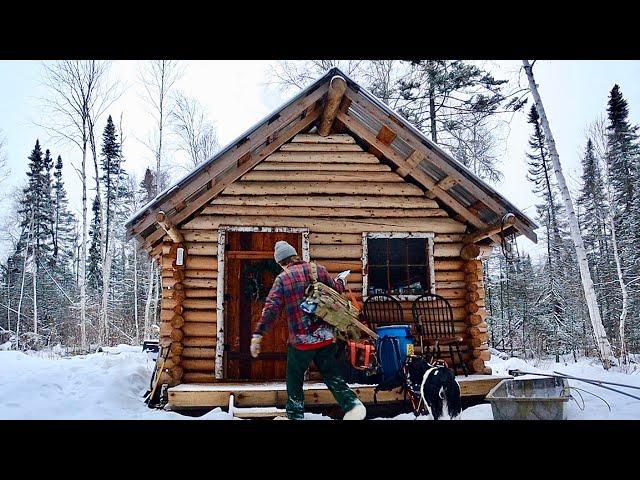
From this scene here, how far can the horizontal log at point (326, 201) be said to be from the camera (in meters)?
7.18

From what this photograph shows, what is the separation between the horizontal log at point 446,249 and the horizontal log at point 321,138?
7.06 feet

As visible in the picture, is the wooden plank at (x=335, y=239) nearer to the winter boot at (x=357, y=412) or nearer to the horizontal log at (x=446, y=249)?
the horizontal log at (x=446, y=249)

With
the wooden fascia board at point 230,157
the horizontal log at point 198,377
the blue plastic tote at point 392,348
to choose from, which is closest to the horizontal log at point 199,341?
the horizontal log at point 198,377

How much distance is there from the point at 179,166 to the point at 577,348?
18873 mm

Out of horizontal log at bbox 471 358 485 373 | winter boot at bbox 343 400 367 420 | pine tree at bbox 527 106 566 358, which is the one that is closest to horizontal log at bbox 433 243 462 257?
horizontal log at bbox 471 358 485 373

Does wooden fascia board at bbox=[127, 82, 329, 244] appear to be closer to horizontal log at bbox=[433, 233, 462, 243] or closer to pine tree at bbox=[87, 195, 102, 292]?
horizontal log at bbox=[433, 233, 462, 243]

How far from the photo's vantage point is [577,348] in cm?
1977

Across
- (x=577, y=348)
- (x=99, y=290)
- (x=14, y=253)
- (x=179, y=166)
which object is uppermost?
(x=179, y=166)

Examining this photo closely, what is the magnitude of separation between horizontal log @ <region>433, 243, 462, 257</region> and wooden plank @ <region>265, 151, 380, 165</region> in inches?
64.9

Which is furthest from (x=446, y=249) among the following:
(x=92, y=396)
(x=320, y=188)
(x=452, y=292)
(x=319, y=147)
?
(x=92, y=396)
